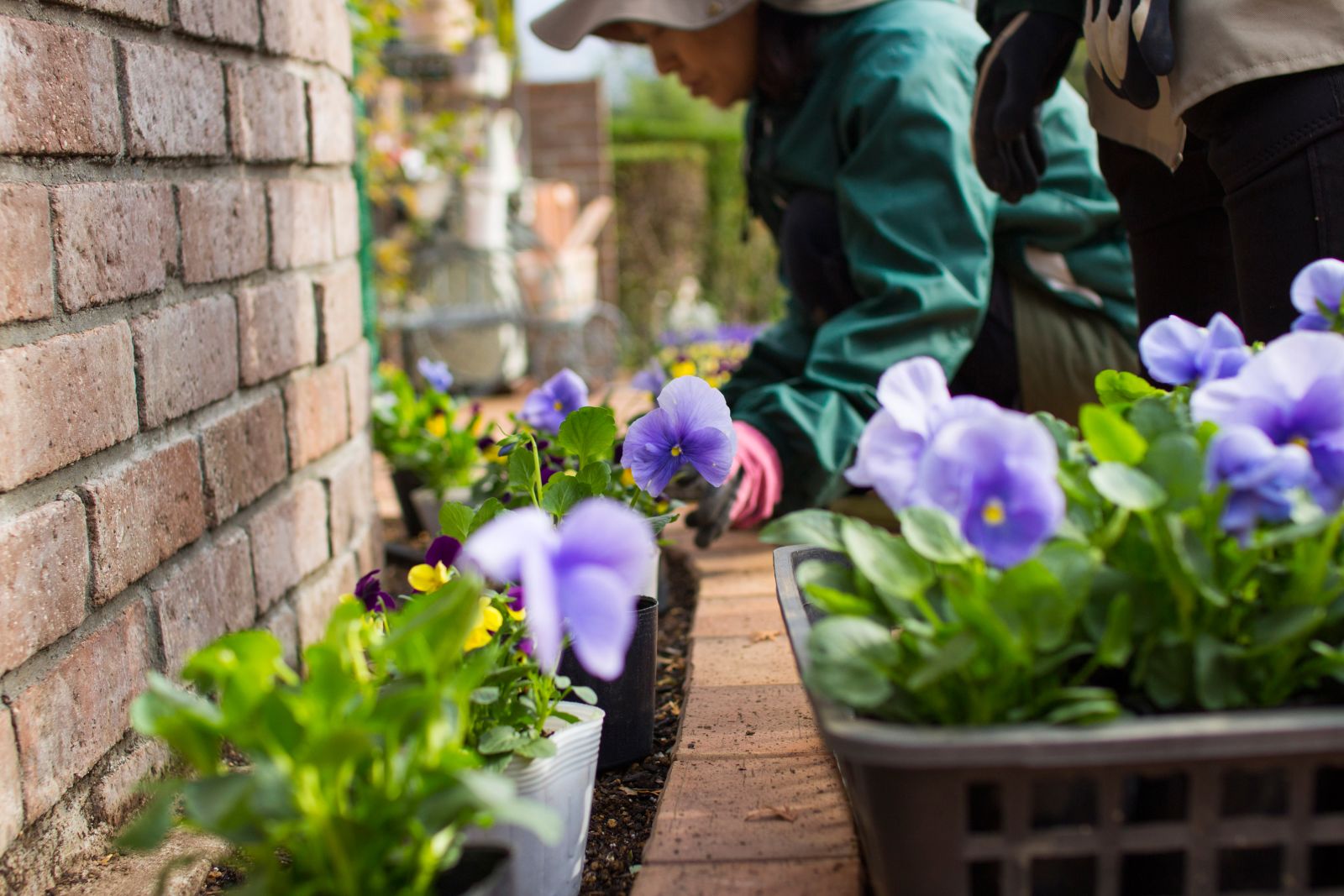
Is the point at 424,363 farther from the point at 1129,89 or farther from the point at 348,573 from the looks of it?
the point at 1129,89

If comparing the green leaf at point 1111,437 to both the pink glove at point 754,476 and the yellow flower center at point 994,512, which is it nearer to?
the yellow flower center at point 994,512

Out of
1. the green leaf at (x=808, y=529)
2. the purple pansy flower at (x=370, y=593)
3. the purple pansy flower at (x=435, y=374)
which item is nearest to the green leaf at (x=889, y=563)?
the green leaf at (x=808, y=529)

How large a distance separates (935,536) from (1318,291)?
418mm

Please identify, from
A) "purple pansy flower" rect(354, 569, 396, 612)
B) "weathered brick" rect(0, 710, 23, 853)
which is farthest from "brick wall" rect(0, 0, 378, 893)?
"purple pansy flower" rect(354, 569, 396, 612)

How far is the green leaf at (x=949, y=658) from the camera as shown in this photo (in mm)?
654

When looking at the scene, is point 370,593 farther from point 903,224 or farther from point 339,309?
point 903,224

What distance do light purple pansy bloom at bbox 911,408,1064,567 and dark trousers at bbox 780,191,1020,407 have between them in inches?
61.8

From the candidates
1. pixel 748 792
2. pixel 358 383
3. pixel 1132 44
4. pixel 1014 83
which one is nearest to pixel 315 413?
pixel 358 383

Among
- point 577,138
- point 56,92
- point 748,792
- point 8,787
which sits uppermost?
point 577,138

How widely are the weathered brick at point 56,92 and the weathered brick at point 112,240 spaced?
0.04m

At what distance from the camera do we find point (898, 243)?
6.50ft

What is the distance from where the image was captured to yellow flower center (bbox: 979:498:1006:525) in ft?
2.24

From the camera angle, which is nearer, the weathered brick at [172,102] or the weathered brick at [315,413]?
the weathered brick at [172,102]

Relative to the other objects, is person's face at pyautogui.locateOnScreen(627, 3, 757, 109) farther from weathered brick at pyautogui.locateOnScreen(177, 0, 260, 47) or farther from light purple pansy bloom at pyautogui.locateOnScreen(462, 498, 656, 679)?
light purple pansy bloom at pyautogui.locateOnScreen(462, 498, 656, 679)
